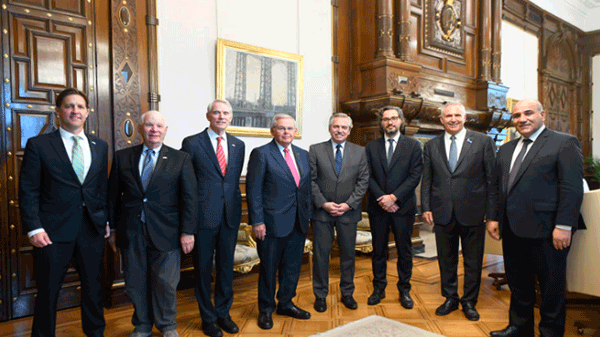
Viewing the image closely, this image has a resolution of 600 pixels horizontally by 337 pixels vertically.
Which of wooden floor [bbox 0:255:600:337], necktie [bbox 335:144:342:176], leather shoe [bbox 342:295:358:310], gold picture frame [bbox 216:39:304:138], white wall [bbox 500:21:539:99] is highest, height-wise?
white wall [bbox 500:21:539:99]

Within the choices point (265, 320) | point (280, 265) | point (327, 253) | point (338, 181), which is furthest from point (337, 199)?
point (265, 320)

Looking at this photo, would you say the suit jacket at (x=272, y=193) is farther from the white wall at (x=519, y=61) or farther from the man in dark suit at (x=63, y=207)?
the white wall at (x=519, y=61)

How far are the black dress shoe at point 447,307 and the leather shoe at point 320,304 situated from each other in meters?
0.88

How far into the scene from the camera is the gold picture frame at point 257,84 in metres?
4.38

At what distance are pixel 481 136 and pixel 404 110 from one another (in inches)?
80.4

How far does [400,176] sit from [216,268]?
1.68 metres

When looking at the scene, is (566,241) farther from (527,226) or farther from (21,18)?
(21,18)

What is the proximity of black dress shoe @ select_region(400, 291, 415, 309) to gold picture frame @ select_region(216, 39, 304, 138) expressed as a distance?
2.21 meters

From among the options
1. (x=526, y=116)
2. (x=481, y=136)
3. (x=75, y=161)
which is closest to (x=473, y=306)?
(x=481, y=136)

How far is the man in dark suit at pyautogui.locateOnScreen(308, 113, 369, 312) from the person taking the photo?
343 centimetres

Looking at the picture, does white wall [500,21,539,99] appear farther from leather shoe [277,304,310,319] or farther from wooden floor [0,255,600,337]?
Answer: leather shoe [277,304,310,319]

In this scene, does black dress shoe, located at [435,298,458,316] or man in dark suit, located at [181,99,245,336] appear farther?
black dress shoe, located at [435,298,458,316]

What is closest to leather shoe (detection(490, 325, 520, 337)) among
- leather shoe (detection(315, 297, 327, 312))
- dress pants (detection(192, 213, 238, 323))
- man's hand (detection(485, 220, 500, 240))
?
man's hand (detection(485, 220, 500, 240))

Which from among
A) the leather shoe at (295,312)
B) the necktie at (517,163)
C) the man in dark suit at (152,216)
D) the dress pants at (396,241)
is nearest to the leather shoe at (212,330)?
the man in dark suit at (152,216)
